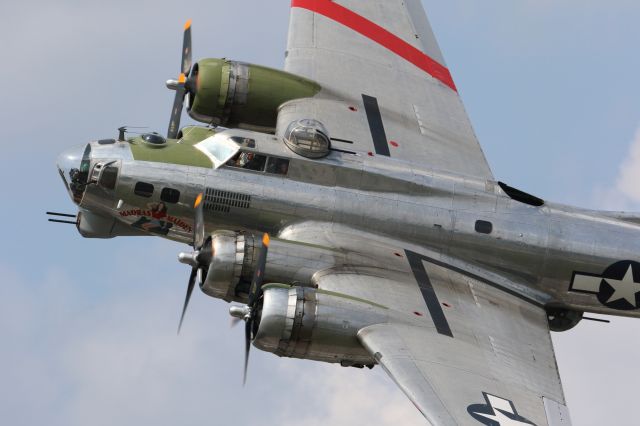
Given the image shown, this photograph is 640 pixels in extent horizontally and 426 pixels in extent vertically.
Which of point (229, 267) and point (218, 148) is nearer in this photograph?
point (229, 267)

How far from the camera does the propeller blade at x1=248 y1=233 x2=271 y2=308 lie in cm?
3346

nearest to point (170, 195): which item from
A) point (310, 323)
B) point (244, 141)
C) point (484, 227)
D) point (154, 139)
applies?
point (154, 139)

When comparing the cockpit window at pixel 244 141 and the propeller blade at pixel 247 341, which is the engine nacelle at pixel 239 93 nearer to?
the cockpit window at pixel 244 141

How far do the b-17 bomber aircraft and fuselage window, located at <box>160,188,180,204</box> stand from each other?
3 cm

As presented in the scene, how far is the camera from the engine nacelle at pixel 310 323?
32.9 metres

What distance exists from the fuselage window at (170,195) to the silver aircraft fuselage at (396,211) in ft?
0.35

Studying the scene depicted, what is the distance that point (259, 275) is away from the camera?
33.8m

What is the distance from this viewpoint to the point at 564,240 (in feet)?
123

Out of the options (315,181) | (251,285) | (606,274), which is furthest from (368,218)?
(606,274)

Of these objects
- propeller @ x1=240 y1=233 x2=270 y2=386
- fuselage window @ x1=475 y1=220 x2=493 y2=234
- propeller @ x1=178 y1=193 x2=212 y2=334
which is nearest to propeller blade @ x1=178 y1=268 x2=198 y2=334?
propeller @ x1=178 y1=193 x2=212 y2=334

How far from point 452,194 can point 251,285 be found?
6.24m

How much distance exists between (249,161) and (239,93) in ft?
11.1

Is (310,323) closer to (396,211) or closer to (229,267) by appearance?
(229,267)

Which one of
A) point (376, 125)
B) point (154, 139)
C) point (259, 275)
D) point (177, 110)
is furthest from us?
point (177, 110)
